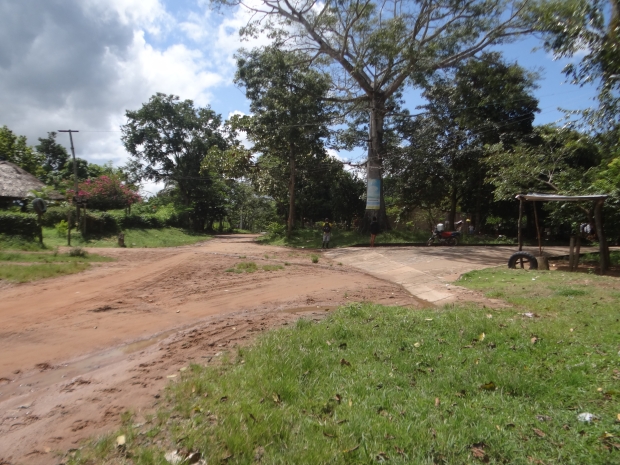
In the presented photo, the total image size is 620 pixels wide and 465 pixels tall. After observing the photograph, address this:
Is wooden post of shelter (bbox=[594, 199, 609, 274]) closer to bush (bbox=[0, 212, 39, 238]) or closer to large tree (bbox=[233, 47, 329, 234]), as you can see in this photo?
large tree (bbox=[233, 47, 329, 234])

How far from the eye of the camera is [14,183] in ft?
82.2

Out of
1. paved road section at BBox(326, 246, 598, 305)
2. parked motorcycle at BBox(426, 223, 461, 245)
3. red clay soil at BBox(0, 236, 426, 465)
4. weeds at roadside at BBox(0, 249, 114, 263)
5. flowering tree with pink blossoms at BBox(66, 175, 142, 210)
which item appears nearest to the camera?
red clay soil at BBox(0, 236, 426, 465)

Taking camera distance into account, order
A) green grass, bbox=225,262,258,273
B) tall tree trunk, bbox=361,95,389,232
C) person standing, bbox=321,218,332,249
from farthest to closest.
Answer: tall tree trunk, bbox=361,95,389,232 → person standing, bbox=321,218,332,249 → green grass, bbox=225,262,258,273

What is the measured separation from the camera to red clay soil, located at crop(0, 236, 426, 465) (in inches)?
149

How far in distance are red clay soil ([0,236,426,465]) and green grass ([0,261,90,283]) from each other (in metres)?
0.41

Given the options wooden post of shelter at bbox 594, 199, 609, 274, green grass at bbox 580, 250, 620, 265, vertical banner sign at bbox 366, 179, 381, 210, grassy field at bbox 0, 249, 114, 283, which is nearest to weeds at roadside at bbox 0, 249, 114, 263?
grassy field at bbox 0, 249, 114, 283

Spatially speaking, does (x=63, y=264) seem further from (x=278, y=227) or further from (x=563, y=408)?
(x=278, y=227)

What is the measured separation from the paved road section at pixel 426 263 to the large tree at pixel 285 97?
770 cm

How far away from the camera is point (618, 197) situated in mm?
12242

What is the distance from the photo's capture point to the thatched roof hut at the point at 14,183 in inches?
958

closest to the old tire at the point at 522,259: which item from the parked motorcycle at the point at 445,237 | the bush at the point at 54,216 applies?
the parked motorcycle at the point at 445,237

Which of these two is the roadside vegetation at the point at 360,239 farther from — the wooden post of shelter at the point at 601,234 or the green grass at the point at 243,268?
the green grass at the point at 243,268

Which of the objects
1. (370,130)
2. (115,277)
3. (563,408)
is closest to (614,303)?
(563,408)

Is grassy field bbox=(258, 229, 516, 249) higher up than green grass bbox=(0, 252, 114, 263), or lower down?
lower down
